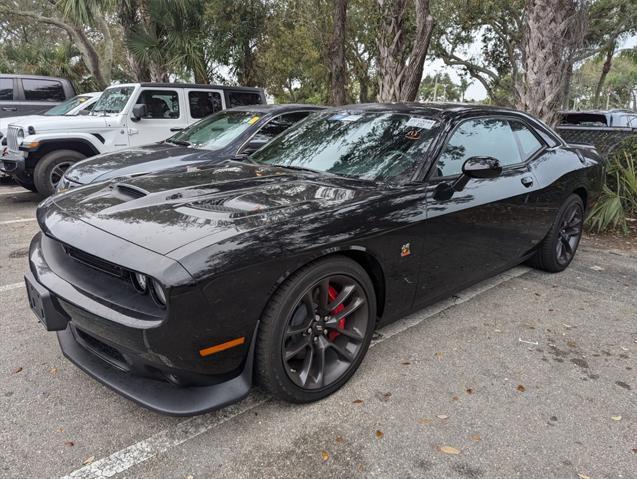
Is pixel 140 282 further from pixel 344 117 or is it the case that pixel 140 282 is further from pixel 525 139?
pixel 525 139

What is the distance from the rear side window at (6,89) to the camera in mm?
10461

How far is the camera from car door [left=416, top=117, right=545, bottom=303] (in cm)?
306

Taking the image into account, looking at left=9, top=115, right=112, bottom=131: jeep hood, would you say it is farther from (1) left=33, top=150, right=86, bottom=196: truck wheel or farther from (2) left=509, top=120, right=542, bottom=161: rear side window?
(2) left=509, top=120, right=542, bottom=161: rear side window

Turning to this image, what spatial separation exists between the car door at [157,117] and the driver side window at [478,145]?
5710 millimetres

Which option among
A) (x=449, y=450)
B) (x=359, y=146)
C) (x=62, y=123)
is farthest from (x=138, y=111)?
(x=449, y=450)

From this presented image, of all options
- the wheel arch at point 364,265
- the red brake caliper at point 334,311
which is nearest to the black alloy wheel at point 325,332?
the red brake caliper at point 334,311

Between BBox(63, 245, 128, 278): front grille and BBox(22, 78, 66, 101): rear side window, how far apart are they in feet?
34.6

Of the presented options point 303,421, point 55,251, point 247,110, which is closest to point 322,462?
point 303,421

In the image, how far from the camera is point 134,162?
5.29 metres

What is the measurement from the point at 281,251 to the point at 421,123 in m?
1.65

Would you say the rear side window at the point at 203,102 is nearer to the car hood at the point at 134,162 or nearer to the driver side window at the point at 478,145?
the car hood at the point at 134,162

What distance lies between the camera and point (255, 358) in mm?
2266

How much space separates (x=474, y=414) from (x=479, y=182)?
1.63 metres

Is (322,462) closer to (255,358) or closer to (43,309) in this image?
(255,358)
